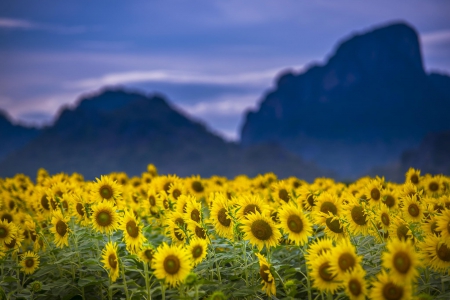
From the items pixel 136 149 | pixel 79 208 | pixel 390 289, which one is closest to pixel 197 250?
pixel 390 289

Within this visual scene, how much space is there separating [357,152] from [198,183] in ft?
594

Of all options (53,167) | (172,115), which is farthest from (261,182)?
(172,115)

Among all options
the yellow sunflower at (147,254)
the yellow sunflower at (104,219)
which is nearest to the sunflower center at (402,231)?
the yellow sunflower at (147,254)

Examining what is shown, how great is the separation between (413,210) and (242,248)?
2.62 m

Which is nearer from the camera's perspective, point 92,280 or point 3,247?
point 92,280

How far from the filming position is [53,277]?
841 cm

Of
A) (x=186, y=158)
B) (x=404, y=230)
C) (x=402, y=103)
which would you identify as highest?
(x=402, y=103)

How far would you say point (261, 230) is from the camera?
6.52 meters

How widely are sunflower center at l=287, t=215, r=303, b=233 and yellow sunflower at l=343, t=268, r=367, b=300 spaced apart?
4.31 feet

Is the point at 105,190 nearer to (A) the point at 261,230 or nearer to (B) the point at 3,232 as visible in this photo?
(B) the point at 3,232

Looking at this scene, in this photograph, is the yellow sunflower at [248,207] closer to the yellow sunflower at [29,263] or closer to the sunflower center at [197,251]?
the sunflower center at [197,251]

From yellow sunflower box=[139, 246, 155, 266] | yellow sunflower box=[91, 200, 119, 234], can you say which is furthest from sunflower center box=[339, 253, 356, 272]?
yellow sunflower box=[91, 200, 119, 234]

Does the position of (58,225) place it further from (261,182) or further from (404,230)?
(261,182)

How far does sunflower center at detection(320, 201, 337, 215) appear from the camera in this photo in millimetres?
7621
